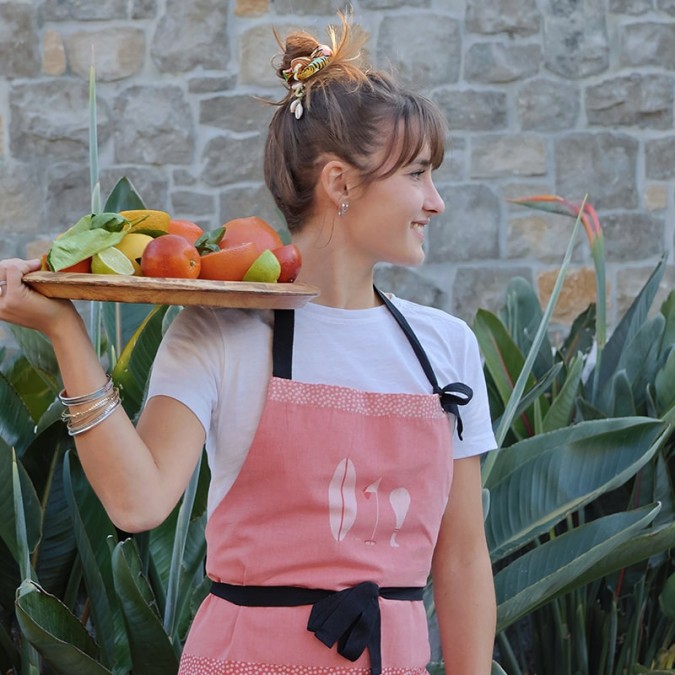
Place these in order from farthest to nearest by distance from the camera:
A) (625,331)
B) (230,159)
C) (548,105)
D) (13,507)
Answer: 1. (548,105)
2. (230,159)
3. (625,331)
4. (13,507)

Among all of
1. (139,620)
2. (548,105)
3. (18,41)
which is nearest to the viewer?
(139,620)

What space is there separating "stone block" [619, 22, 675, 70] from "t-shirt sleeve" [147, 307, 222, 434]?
355 centimetres

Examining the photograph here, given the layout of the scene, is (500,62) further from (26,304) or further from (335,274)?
(26,304)

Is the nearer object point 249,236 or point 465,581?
point 249,236

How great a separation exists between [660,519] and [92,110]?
1271 mm

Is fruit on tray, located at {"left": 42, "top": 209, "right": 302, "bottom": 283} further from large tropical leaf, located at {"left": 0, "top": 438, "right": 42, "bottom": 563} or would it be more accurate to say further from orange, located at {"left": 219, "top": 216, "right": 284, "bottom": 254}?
large tropical leaf, located at {"left": 0, "top": 438, "right": 42, "bottom": 563}

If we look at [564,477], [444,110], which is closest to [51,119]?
[444,110]

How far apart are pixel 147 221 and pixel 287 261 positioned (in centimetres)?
15

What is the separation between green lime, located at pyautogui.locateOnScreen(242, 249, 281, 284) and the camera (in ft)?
3.58

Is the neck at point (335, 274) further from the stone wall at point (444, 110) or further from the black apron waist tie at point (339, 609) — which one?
the stone wall at point (444, 110)

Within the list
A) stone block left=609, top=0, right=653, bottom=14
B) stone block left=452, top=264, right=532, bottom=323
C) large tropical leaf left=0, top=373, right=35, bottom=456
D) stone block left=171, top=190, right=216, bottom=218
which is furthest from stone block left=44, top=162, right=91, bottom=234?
large tropical leaf left=0, top=373, right=35, bottom=456

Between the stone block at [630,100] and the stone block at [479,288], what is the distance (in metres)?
0.67

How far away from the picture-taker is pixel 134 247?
1.10 meters

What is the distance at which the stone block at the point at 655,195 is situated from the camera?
4.44m
